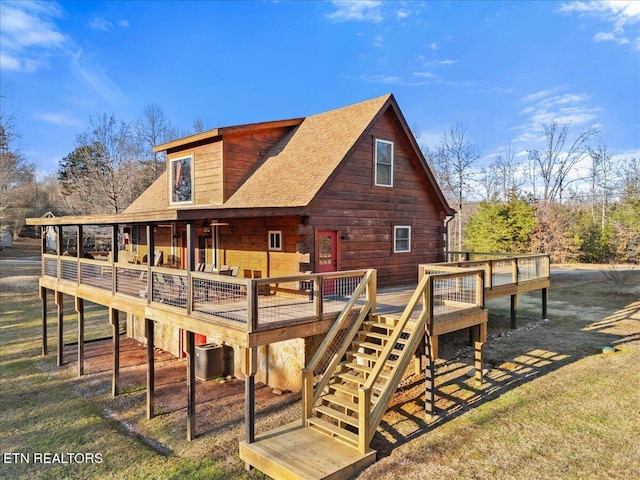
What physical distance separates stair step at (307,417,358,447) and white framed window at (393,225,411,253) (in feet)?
23.8

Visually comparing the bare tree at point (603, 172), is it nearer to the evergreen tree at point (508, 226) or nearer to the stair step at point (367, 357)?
the evergreen tree at point (508, 226)

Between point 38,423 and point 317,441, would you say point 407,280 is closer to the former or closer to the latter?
point 317,441

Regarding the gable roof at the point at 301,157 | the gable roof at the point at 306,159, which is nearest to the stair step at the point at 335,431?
the gable roof at the point at 301,157

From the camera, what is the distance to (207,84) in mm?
46031

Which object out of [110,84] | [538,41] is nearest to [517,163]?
[538,41]

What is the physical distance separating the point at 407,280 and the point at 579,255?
75.2 ft

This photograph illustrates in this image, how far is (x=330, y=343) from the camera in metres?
7.87

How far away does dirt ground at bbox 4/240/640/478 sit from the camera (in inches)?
301

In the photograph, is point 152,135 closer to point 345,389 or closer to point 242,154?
point 242,154

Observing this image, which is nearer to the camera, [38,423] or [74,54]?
[38,423]

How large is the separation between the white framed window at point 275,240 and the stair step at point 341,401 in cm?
482

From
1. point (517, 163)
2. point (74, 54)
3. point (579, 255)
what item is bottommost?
point (579, 255)

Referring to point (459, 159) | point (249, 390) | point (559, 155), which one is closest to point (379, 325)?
point (249, 390)

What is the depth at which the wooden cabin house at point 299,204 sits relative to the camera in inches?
412
